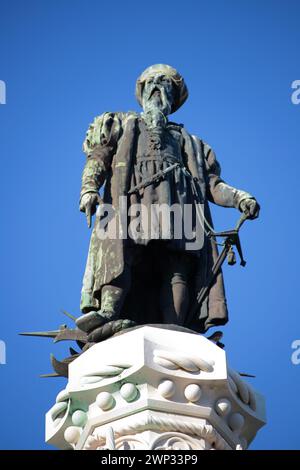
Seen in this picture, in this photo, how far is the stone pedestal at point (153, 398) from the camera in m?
15.9

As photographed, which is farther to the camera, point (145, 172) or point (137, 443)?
point (145, 172)

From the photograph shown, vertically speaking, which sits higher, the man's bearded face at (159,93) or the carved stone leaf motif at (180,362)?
the man's bearded face at (159,93)

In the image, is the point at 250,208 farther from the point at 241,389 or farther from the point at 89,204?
the point at 241,389

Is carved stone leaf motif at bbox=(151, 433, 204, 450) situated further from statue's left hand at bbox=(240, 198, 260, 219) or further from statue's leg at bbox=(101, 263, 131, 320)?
statue's left hand at bbox=(240, 198, 260, 219)

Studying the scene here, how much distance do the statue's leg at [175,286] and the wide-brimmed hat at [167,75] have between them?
244 cm

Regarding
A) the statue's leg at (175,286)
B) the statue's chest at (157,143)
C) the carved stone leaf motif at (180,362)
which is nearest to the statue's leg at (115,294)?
the statue's leg at (175,286)

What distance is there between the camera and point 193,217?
1820 cm

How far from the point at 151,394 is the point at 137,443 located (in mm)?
521

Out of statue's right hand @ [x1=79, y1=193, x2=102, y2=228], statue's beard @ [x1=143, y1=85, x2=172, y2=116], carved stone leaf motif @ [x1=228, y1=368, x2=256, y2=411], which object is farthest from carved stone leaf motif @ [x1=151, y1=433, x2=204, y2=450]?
statue's beard @ [x1=143, y1=85, x2=172, y2=116]

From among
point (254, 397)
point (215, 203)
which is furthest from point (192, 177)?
point (254, 397)

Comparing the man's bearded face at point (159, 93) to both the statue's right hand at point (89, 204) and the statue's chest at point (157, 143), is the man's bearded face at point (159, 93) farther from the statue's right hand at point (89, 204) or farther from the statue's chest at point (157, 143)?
the statue's right hand at point (89, 204)

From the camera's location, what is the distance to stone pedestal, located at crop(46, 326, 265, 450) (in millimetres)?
15938

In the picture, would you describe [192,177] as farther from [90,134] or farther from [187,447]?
[187,447]

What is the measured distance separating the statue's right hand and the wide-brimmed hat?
2083 millimetres
